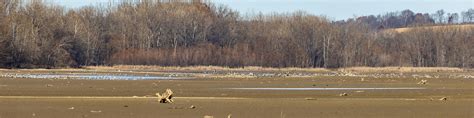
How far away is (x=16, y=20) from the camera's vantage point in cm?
7038

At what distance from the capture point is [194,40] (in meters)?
86.1

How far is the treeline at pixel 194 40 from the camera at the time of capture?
231 feet

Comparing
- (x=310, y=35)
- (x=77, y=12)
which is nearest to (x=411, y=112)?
(x=77, y=12)

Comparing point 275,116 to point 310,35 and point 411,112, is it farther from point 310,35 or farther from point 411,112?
point 310,35

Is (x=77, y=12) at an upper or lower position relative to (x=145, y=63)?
upper

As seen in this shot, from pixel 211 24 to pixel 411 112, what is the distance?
244ft

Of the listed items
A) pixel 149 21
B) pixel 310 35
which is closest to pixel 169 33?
pixel 149 21

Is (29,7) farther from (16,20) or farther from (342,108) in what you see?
(342,108)

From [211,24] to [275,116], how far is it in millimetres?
75304

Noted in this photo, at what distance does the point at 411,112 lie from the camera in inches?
592

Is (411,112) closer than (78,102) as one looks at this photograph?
Yes

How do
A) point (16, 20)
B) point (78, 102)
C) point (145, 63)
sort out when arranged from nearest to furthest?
point (78, 102), point (16, 20), point (145, 63)

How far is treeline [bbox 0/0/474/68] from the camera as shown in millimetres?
70500

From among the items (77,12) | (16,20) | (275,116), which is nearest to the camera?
(275,116)
